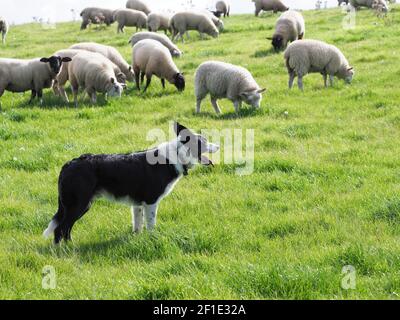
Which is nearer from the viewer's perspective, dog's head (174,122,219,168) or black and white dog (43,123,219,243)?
black and white dog (43,123,219,243)

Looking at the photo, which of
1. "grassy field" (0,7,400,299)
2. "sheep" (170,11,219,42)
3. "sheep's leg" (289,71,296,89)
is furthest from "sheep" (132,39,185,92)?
"sheep" (170,11,219,42)

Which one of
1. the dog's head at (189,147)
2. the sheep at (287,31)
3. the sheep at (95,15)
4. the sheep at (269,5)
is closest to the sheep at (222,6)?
the sheep at (269,5)

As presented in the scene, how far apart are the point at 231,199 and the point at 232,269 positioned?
7.52ft

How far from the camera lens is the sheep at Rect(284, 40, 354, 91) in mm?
15250

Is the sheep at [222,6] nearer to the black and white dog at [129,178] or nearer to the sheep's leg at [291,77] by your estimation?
the sheep's leg at [291,77]

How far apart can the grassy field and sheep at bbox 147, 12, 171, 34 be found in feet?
45.3

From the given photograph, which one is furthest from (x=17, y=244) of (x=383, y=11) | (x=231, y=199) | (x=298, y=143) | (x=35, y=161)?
(x=383, y=11)

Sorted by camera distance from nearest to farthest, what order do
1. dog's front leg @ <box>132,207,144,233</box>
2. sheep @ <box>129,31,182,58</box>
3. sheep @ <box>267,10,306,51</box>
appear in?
1. dog's front leg @ <box>132,207,144,233</box>
2. sheep @ <box>267,10,306,51</box>
3. sheep @ <box>129,31,182,58</box>

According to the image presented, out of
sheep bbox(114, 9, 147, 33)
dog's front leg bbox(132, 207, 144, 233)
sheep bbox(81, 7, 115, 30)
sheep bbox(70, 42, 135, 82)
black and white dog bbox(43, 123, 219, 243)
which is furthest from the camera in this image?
sheep bbox(81, 7, 115, 30)

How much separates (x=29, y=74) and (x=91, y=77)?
1.62m

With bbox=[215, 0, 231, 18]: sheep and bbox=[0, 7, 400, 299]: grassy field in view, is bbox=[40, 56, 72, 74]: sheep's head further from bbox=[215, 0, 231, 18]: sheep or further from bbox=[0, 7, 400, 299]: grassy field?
bbox=[215, 0, 231, 18]: sheep

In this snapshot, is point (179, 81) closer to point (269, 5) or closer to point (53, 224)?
point (53, 224)
